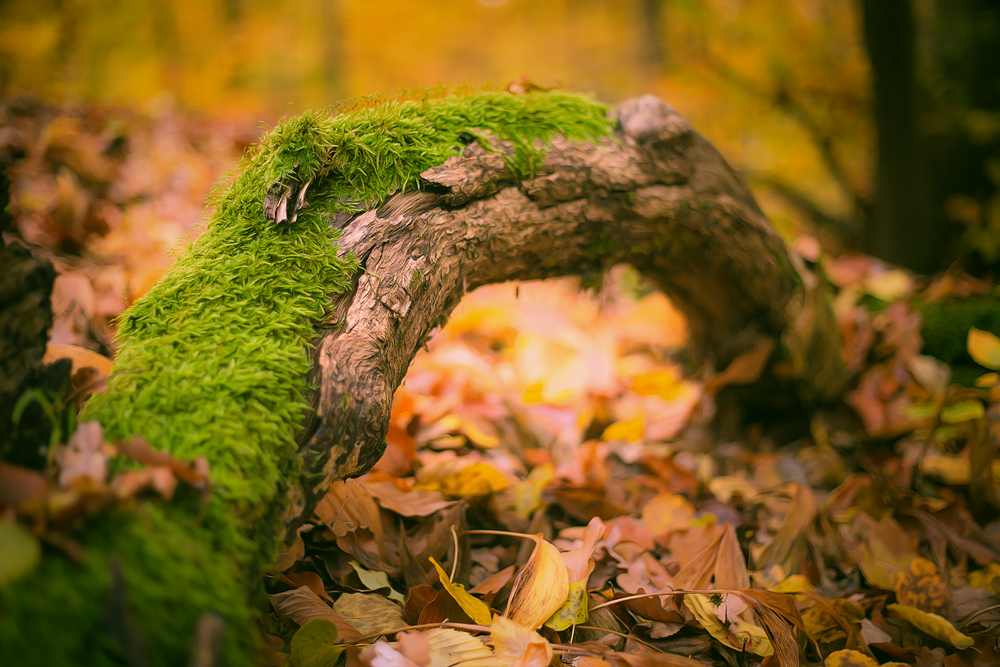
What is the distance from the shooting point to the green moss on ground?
639 mm

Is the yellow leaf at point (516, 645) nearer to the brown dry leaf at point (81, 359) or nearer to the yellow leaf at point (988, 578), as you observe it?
the brown dry leaf at point (81, 359)

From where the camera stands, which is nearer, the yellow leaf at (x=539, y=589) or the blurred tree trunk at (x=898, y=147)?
the yellow leaf at (x=539, y=589)

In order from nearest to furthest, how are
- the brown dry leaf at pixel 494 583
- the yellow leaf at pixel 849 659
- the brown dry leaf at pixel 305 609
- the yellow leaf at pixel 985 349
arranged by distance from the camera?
1. the brown dry leaf at pixel 305 609
2. the yellow leaf at pixel 849 659
3. the brown dry leaf at pixel 494 583
4. the yellow leaf at pixel 985 349

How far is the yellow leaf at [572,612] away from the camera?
1061mm

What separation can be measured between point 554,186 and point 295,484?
1060 mm

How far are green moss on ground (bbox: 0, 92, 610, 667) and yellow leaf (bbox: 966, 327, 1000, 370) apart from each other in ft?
6.13

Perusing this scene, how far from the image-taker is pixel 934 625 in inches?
48.3

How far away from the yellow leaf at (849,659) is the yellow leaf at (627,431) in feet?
3.24

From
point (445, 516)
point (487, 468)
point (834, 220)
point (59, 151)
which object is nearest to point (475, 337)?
point (487, 468)

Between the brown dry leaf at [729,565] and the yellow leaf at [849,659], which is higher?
the brown dry leaf at [729,565]

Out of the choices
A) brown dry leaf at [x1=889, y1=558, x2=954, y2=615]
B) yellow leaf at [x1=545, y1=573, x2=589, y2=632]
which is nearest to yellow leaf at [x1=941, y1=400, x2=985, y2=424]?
brown dry leaf at [x1=889, y1=558, x2=954, y2=615]

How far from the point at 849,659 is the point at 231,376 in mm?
1387

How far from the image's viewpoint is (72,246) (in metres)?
2.36

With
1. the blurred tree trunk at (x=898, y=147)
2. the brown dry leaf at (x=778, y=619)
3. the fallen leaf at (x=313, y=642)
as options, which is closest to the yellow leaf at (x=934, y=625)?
the brown dry leaf at (x=778, y=619)
